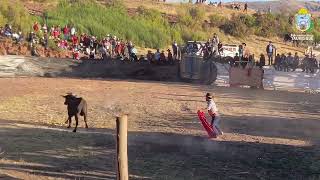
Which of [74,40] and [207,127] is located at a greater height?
[74,40]

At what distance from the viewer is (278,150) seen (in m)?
14.4

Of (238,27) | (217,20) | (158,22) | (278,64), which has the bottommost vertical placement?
(278,64)

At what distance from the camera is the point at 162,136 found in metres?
16.0

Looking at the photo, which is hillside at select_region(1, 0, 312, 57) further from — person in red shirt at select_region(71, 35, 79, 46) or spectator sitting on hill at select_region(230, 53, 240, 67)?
spectator sitting on hill at select_region(230, 53, 240, 67)

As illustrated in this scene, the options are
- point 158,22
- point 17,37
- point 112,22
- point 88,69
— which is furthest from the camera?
point 158,22

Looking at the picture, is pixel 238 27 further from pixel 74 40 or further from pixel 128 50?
pixel 128 50

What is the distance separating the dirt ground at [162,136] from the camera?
12.0 meters

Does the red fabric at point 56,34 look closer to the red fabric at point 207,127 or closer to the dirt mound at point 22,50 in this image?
the dirt mound at point 22,50

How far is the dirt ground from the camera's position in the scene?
12.0 metres

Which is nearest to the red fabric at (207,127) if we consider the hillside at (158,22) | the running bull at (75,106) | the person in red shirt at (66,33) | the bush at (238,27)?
the running bull at (75,106)

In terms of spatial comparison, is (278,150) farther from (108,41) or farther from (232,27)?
(232,27)

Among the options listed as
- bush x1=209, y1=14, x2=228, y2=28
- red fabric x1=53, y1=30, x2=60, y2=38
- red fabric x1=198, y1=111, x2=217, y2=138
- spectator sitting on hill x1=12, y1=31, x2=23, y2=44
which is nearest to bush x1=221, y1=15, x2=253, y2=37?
bush x1=209, y1=14, x2=228, y2=28

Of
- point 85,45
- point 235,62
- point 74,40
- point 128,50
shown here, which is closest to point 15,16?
point 74,40

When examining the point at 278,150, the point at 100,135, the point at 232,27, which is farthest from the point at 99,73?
the point at 232,27
